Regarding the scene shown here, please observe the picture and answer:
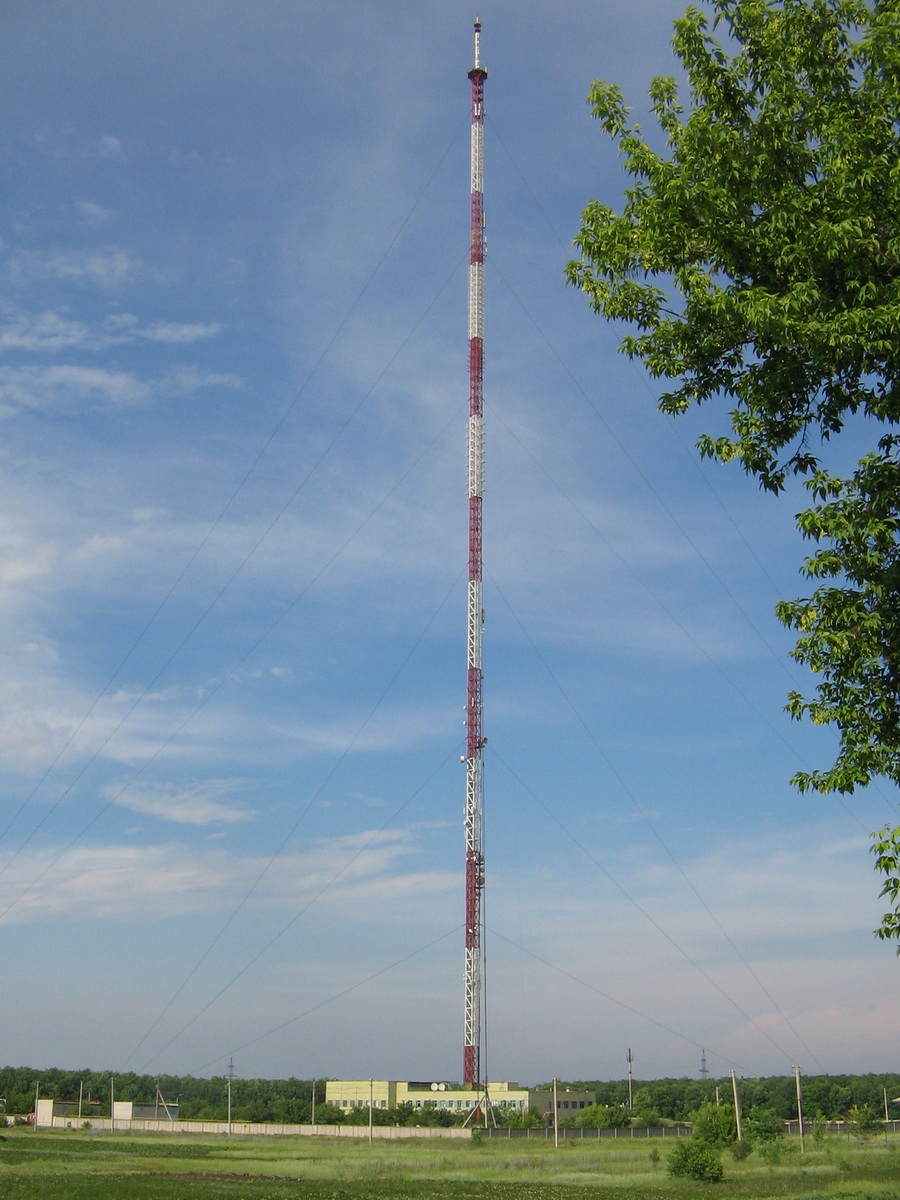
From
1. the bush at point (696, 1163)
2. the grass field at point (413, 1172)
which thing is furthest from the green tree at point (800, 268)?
the bush at point (696, 1163)

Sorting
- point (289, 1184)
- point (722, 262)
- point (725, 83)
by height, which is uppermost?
point (725, 83)

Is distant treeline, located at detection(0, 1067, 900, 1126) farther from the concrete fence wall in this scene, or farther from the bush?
the bush

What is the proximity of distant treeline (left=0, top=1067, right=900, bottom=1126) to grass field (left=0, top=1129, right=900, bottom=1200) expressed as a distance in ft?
206

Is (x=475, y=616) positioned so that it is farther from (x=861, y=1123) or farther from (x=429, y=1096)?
(x=429, y=1096)

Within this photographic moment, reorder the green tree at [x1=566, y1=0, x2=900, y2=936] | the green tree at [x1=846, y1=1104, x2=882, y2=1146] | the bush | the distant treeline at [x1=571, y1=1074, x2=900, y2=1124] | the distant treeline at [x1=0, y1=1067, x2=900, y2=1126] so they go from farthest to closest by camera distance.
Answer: the distant treeline at [x1=571, y1=1074, x2=900, y2=1124] < the distant treeline at [x1=0, y1=1067, x2=900, y2=1126] < the green tree at [x1=846, y1=1104, x2=882, y2=1146] < the bush < the green tree at [x1=566, y1=0, x2=900, y2=936]

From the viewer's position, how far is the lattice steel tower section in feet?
193

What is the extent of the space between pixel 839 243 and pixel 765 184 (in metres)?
1.83

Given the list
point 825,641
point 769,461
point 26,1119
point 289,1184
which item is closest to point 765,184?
point 769,461

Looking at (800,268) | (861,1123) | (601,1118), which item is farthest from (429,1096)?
(800,268)

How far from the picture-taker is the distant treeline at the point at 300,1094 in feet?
440

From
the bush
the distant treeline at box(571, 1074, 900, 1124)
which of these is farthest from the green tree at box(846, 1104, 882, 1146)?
the distant treeline at box(571, 1074, 900, 1124)

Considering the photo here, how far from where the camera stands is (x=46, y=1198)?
27.5m

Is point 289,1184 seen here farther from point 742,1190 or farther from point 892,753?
point 892,753

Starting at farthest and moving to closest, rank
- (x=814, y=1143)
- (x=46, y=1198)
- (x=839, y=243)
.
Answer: (x=814, y=1143) < (x=46, y=1198) < (x=839, y=243)
